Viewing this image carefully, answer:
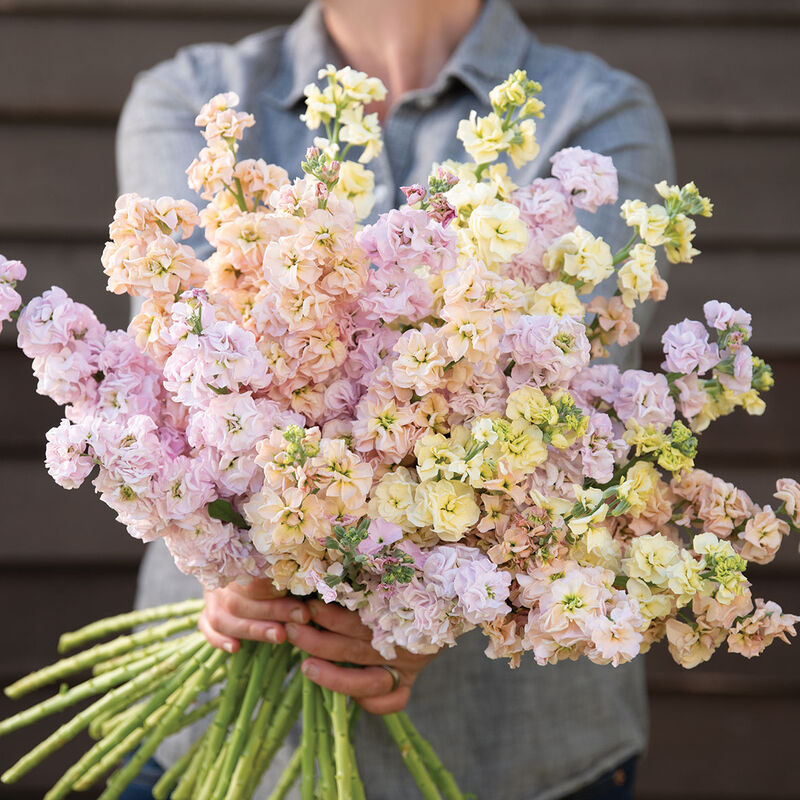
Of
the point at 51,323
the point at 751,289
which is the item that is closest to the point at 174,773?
the point at 51,323

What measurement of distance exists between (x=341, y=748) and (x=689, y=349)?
1.25ft

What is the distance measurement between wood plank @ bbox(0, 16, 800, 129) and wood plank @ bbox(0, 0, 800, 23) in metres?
0.01

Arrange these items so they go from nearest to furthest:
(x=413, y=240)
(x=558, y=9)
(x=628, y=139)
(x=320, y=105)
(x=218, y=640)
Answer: (x=413, y=240)
(x=320, y=105)
(x=218, y=640)
(x=628, y=139)
(x=558, y=9)

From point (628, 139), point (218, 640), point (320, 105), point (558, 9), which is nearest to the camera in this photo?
point (320, 105)

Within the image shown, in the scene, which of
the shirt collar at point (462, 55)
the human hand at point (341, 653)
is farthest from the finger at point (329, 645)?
the shirt collar at point (462, 55)

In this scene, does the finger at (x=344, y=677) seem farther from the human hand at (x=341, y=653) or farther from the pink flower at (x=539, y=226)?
the pink flower at (x=539, y=226)

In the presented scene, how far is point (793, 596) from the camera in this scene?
1.50 meters

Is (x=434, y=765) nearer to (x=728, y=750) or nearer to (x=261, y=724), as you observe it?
(x=261, y=724)

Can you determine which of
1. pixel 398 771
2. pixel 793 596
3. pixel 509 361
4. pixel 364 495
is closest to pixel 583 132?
pixel 509 361

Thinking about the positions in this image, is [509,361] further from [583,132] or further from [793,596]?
[793,596]

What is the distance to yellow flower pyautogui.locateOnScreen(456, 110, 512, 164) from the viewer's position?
2.12 feet

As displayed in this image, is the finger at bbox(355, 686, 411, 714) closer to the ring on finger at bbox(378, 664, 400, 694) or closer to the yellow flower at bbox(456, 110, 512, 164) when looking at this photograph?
the ring on finger at bbox(378, 664, 400, 694)

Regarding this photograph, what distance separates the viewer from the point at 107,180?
4.79ft

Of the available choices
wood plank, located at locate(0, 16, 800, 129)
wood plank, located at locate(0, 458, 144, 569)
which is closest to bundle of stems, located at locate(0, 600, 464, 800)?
wood plank, located at locate(0, 458, 144, 569)
